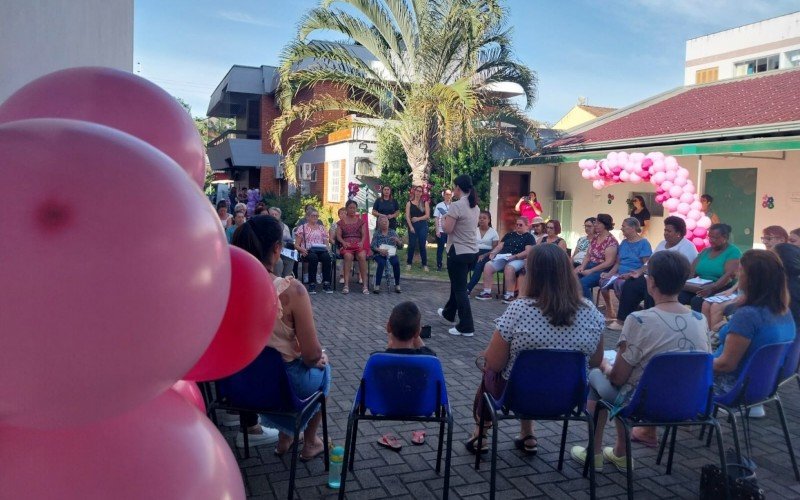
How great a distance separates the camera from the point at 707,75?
1071 inches

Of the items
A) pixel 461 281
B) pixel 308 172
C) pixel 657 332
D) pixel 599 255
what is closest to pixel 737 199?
pixel 599 255

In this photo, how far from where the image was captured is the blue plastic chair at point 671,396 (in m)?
3.11

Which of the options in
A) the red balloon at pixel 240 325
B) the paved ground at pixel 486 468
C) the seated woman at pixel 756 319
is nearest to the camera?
the red balloon at pixel 240 325

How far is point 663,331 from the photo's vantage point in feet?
11.0

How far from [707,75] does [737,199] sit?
60.6ft

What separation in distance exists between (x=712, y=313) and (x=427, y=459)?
13.5ft

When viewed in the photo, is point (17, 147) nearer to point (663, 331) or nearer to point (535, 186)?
point (663, 331)

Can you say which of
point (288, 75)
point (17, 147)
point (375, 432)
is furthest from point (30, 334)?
point (288, 75)

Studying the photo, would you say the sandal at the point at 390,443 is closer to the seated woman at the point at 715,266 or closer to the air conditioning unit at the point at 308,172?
the seated woman at the point at 715,266

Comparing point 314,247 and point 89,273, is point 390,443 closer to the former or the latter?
point 89,273

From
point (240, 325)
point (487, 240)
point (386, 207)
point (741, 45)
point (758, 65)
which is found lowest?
point (487, 240)

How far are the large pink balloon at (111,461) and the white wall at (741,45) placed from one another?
27731 mm

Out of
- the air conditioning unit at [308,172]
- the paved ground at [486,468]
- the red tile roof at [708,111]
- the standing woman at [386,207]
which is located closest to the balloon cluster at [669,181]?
the red tile roof at [708,111]

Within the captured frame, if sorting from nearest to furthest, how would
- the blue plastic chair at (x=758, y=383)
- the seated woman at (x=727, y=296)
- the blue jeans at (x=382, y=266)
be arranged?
the blue plastic chair at (x=758, y=383) → the seated woman at (x=727, y=296) → the blue jeans at (x=382, y=266)
